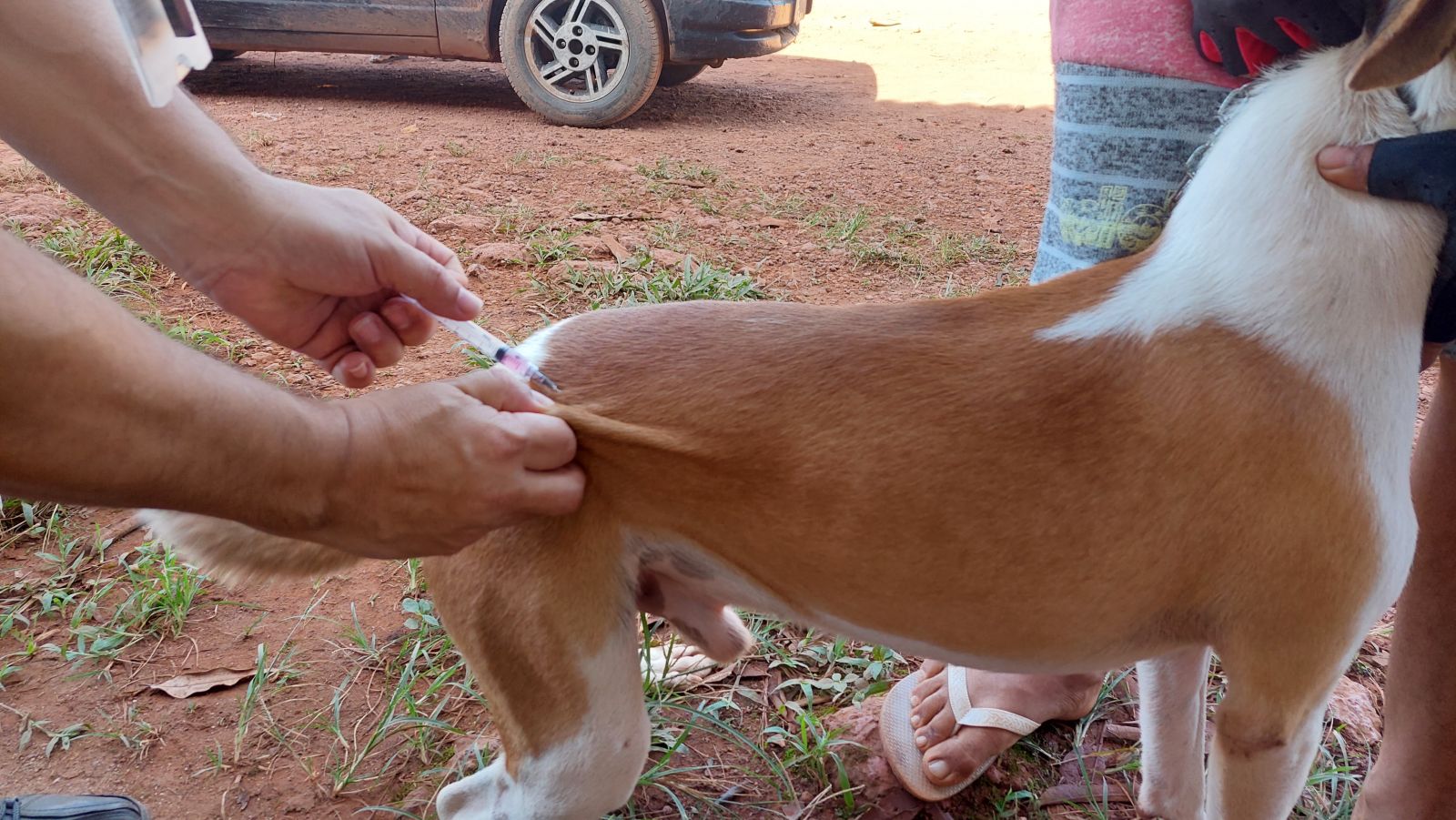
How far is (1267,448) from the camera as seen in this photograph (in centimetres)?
143

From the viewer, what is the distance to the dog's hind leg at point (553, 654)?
1562 mm

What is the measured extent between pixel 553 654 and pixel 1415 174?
1.47 m

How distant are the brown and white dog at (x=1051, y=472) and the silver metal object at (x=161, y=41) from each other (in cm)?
70

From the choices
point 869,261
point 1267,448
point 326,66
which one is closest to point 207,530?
point 1267,448

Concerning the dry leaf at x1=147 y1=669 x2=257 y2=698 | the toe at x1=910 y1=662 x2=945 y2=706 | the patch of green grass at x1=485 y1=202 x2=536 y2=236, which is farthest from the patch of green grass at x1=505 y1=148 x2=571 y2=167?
the toe at x1=910 y1=662 x2=945 y2=706

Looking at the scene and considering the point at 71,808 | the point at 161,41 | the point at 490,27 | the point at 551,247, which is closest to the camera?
the point at 161,41

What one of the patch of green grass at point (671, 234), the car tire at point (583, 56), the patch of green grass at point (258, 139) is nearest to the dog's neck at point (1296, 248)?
the patch of green grass at point (671, 234)

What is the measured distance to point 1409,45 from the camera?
4.19 ft

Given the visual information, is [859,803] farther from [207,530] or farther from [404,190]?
[404,190]

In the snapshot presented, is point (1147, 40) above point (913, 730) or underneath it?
above

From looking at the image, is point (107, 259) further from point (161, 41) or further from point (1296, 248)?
point (1296, 248)

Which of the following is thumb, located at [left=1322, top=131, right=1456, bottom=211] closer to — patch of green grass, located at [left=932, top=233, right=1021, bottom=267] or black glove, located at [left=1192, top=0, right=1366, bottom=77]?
black glove, located at [left=1192, top=0, right=1366, bottom=77]

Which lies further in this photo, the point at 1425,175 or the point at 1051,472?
the point at 1051,472

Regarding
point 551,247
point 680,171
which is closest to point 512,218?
point 551,247
